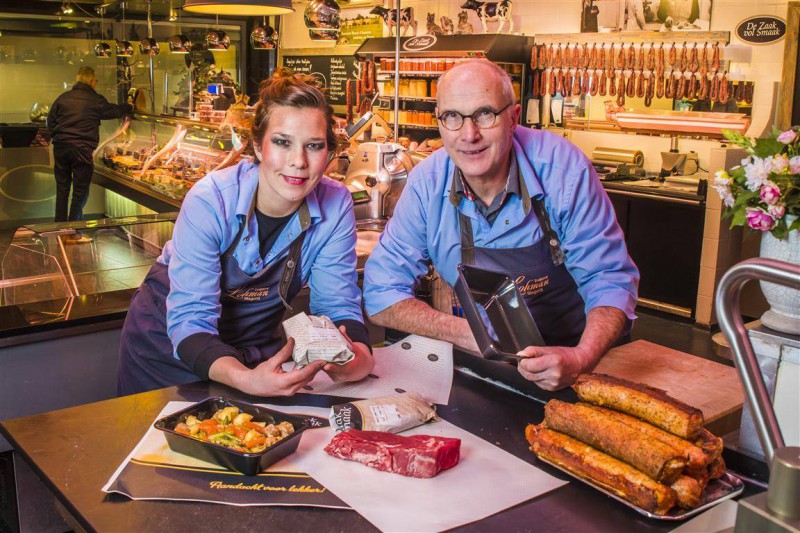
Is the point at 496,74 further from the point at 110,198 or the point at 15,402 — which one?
the point at 110,198

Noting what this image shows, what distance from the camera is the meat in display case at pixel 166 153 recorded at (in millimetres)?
6887

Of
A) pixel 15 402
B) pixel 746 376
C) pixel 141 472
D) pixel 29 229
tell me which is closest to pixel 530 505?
pixel 746 376

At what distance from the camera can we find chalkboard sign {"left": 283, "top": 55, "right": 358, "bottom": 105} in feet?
39.7

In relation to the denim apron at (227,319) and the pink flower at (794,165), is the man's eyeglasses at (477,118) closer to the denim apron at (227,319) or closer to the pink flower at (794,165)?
the denim apron at (227,319)

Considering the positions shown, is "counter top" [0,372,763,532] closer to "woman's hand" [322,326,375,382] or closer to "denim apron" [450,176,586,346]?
"woman's hand" [322,326,375,382]

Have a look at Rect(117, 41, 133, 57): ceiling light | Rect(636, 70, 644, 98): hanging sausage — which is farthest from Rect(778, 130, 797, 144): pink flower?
Rect(117, 41, 133, 57): ceiling light

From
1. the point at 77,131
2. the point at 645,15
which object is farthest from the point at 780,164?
the point at 77,131

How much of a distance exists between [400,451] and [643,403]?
0.53 m

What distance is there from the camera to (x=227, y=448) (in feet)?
5.72

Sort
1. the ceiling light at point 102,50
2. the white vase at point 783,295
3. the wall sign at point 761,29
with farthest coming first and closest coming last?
the ceiling light at point 102,50, the wall sign at point 761,29, the white vase at point 783,295

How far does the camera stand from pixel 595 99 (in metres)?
8.80

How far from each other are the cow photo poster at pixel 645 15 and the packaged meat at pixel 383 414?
22.5 ft

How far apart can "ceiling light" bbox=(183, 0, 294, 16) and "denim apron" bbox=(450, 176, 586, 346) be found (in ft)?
4.76

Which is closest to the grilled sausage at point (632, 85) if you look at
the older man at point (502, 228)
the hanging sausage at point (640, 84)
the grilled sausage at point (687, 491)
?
the hanging sausage at point (640, 84)
